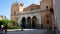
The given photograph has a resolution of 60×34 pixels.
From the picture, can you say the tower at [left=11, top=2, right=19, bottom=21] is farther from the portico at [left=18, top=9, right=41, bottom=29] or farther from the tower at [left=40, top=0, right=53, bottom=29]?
the tower at [left=40, top=0, right=53, bottom=29]

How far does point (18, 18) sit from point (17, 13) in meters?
1.43

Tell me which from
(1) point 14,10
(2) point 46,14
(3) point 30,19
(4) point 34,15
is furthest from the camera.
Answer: (1) point 14,10

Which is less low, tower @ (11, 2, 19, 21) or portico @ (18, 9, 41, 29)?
tower @ (11, 2, 19, 21)

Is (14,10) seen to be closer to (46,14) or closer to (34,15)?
(34,15)

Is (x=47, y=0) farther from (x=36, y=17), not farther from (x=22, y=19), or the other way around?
(x=22, y=19)

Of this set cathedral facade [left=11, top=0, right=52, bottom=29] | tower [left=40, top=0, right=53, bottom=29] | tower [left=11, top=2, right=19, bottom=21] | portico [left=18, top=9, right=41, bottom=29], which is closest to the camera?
tower [left=40, top=0, right=53, bottom=29]

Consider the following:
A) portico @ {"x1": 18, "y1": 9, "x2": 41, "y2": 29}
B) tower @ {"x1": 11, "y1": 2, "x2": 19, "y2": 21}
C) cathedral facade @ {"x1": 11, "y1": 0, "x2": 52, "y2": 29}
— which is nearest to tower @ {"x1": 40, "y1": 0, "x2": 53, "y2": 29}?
cathedral facade @ {"x1": 11, "y1": 0, "x2": 52, "y2": 29}

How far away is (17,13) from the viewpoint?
3762 cm

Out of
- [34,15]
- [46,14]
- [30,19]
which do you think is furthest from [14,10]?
[46,14]

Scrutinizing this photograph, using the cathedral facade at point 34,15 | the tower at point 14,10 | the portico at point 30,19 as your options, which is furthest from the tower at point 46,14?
the tower at point 14,10

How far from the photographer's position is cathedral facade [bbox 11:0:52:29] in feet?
106

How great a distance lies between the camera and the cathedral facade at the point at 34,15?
3219 centimetres

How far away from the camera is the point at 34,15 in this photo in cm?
3378

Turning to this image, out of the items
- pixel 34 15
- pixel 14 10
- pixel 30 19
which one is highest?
pixel 14 10
